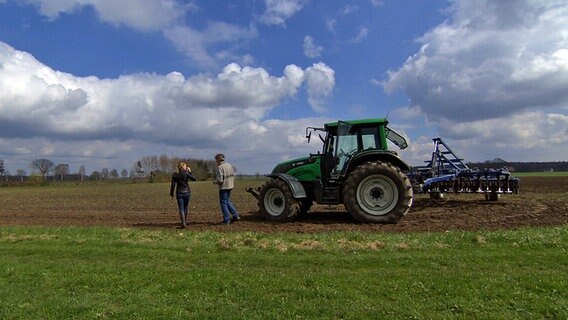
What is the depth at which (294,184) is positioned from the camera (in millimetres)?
12172

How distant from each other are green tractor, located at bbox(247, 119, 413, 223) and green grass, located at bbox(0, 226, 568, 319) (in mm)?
2070

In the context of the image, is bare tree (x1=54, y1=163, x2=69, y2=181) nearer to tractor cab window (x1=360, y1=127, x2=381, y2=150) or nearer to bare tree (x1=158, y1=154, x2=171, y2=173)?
bare tree (x1=158, y1=154, x2=171, y2=173)

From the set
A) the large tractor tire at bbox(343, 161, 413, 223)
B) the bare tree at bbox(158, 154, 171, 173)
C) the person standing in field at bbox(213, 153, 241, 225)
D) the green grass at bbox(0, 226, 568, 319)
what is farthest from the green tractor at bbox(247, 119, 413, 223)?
the bare tree at bbox(158, 154, 171, 173)

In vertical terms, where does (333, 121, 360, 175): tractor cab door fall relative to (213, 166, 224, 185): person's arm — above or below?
above

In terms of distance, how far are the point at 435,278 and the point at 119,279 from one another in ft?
14.9

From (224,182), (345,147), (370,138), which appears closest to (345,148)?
(345,147)

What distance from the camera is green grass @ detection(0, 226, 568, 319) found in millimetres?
5086

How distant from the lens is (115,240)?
977cm

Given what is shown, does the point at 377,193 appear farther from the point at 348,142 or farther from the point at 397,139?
the point at 397,139

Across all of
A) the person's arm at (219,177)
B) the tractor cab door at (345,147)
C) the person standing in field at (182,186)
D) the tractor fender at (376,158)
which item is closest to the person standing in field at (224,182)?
the person's arm at (219,177)

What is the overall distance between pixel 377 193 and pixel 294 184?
7.45ft

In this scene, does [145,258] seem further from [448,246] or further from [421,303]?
[448,246]

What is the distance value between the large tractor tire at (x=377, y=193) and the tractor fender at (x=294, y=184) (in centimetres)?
126

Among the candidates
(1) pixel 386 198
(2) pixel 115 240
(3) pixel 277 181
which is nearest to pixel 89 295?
(2) pixel 115 240
